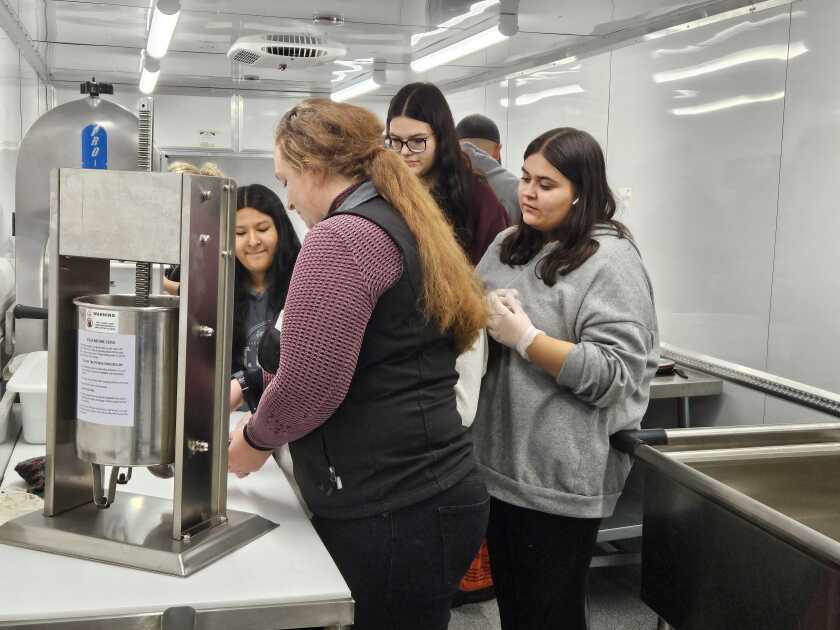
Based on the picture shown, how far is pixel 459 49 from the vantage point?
4.03 meters

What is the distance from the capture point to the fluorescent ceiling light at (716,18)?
2445 mm

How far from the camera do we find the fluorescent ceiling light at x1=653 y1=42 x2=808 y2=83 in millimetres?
2385

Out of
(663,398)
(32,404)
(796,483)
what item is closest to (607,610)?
(663,398)

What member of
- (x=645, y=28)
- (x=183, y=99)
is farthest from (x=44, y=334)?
(x=183, y=99)

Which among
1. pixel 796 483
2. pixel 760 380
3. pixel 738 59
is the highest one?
pixel 738 59

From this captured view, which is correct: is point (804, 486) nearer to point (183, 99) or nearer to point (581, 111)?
point (581, 111)

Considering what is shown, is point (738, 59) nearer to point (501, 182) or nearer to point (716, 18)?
point (716, 18)

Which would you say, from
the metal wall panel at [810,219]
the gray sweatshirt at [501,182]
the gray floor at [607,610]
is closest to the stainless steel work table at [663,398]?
the gray floor at [607,610]

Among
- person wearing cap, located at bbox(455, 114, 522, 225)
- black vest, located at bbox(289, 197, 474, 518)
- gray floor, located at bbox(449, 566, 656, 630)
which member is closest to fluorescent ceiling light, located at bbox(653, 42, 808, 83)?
person wearing cap, located at bbox(455, 114, 522, 225)

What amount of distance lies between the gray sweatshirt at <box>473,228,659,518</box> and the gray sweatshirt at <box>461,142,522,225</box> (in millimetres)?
899

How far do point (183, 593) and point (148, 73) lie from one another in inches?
172

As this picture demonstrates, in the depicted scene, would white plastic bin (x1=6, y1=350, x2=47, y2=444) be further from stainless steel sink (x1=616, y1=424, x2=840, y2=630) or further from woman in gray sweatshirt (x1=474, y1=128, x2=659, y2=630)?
stainless steel sink (x1=616, y1=424, x2=840, y2=630)

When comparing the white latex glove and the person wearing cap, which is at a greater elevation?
the person wearing cap

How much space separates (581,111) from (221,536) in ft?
9.89
